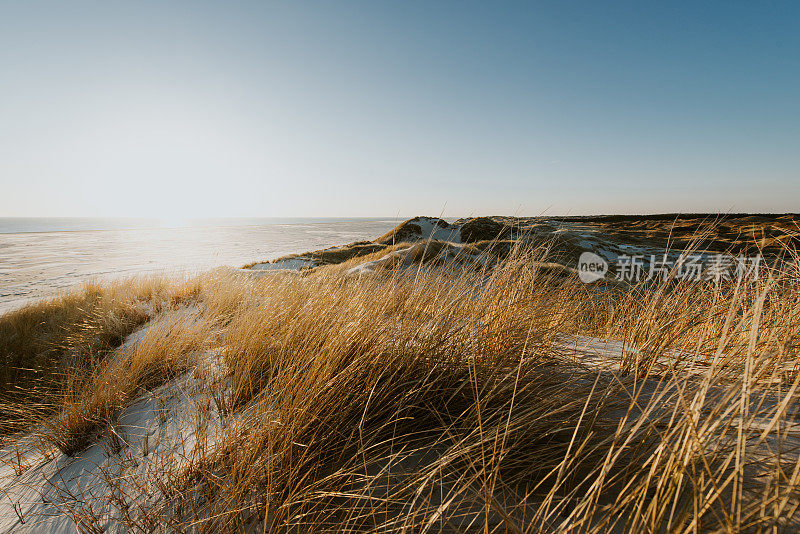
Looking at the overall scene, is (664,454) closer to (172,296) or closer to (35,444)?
(35,444)

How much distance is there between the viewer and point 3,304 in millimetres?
7730

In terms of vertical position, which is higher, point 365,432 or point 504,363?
point 504,363

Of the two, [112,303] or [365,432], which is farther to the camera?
[112,303]

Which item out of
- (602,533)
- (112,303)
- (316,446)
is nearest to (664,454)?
(602,533)

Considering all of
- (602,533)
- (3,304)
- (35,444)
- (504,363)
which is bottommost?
(3,304)

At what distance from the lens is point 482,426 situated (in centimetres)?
111

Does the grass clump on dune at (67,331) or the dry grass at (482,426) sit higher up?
the dry grass at (482,426)

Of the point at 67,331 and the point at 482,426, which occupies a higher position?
the point at 482,426

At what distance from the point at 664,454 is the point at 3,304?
43.0 ft

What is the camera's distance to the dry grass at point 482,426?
73 cm

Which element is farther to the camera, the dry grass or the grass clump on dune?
the grass clump on dune

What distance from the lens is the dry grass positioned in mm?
726

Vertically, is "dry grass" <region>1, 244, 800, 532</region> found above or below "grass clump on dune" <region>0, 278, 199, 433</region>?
above

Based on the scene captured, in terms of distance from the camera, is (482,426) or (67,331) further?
(67,331)
